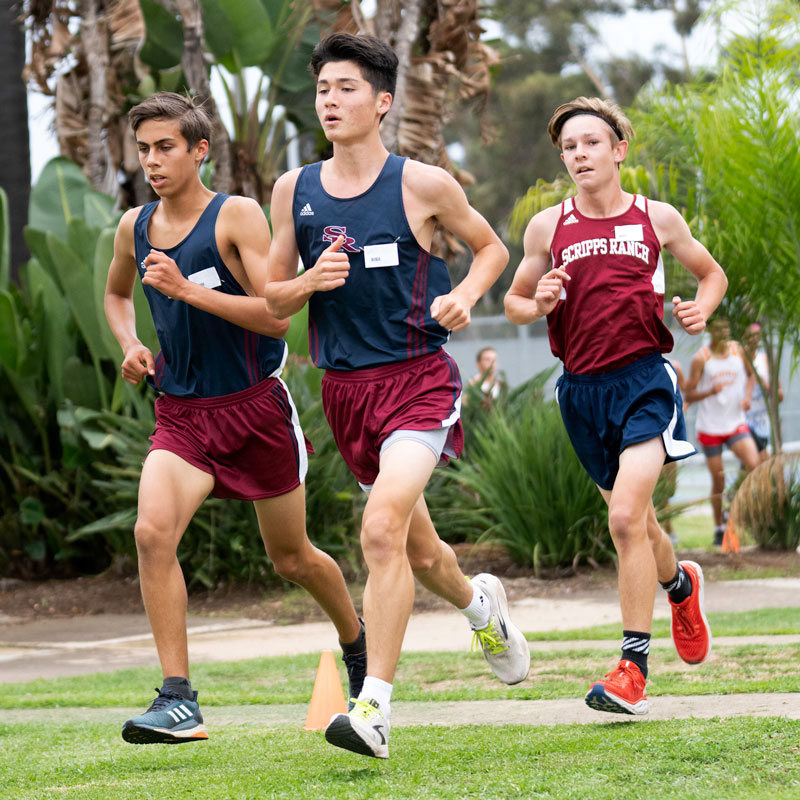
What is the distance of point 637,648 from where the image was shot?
15.4 feet

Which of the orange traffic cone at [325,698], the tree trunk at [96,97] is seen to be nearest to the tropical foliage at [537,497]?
the tree trunk at [96,97]

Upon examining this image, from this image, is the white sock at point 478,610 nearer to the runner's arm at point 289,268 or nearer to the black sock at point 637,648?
the black sock at point 637,648

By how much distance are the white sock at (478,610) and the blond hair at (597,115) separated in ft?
6.27

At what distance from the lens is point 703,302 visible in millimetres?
5195

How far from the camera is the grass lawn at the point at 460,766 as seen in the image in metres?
3.66

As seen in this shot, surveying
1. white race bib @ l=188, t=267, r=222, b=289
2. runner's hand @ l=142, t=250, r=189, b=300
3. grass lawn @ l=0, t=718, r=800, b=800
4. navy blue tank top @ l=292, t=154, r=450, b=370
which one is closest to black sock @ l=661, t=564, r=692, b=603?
grass lawn @ l=0, t=718, r=800, b=800

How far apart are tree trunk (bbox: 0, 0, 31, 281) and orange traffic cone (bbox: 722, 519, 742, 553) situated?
7314 millimetres

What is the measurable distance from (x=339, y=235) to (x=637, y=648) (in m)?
1.85

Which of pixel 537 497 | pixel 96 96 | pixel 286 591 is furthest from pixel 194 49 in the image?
pixel 537 497

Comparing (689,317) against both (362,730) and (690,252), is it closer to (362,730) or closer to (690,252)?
(690,252)

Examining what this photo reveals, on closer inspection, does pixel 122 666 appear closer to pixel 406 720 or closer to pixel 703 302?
pixel 406 720

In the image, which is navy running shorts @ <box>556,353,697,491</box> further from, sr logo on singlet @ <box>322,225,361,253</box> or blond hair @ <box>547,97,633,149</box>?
sr logo on singlet @ <box>322,225,361,253</box>

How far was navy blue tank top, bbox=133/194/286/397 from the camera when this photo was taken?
4.81 meters

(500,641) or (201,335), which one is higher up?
(201,335)
